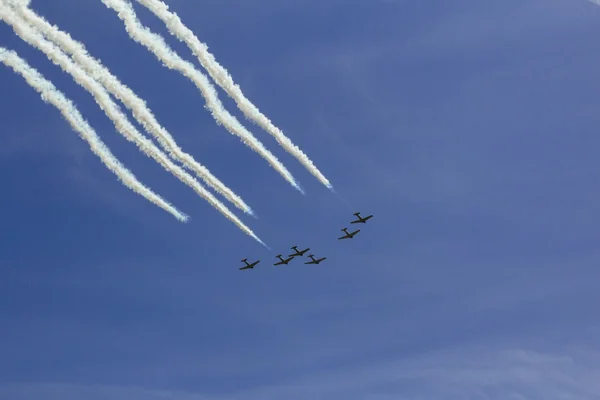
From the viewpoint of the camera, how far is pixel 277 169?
5234 centimetres

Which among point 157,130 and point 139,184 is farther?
point 139,184

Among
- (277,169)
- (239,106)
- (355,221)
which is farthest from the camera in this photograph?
(355,221)

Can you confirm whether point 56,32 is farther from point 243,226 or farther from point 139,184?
point 243,226

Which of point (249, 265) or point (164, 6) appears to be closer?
point (164, 6)

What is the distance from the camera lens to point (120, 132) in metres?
45.7

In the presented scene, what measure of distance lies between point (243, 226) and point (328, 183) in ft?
24.1

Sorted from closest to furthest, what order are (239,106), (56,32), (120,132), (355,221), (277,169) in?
(56,32), (120,132), (239,106), (277,169), (355,221)

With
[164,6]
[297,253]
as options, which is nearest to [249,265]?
[297,253]

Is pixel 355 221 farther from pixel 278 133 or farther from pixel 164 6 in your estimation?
pixel 164 6

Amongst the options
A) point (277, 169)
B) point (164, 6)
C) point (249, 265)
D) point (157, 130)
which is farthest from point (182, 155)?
point (249, 265)

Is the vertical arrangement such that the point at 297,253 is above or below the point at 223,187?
above

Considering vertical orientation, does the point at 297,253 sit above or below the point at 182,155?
above

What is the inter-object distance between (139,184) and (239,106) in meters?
7.73

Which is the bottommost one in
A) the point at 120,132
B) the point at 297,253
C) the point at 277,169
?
the point at 120,132
